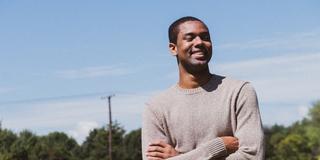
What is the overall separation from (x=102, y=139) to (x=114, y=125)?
6426 millimetres

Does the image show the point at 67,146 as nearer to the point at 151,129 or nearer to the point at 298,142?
the point at 298,142

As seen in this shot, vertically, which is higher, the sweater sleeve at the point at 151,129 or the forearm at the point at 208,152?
the sweater sleeve at the point at 151,129

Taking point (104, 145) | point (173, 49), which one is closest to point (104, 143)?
point (104, 145)

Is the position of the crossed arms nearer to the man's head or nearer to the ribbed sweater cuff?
the ribbed sweater cuff

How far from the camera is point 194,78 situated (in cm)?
461

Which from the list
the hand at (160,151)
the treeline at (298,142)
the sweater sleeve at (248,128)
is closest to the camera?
the sweater sleeve at (248,128)

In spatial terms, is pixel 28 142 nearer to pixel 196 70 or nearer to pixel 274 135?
pixel 274 135

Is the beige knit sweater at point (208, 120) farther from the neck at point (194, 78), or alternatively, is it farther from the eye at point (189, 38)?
the eye at point (189, 38)

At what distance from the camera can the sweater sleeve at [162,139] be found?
4.37 m

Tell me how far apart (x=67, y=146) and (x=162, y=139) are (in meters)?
71.4

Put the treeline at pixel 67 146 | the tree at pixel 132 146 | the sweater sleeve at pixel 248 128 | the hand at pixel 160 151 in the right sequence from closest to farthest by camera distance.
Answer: the sweater sleeve at pixel 248 128
the hand at pixel 160 151
the treeline at pixel 67 146
the tree at pixel 132 146

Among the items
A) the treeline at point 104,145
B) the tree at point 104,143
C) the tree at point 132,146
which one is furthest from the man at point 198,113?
the tree at point 132,146

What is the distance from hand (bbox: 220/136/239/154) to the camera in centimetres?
438

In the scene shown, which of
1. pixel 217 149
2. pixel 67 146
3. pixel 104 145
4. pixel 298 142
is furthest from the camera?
Answer: pixel 298 142
